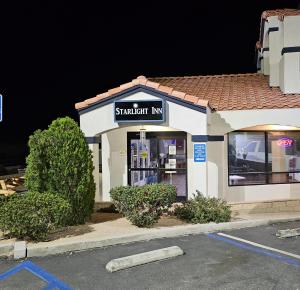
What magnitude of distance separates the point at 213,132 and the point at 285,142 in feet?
9.39

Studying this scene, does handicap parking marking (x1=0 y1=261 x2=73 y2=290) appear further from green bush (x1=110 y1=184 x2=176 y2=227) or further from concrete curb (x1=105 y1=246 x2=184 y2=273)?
green bush (x1=110 y1=184 x2=176 y2=227)

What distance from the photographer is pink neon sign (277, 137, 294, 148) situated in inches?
539

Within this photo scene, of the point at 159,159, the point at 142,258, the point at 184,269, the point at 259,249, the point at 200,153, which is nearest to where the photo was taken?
the point at 184,269

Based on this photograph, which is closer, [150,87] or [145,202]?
[145,202]

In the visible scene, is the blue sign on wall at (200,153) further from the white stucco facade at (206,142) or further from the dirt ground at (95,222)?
the dirt ground at (95,222)

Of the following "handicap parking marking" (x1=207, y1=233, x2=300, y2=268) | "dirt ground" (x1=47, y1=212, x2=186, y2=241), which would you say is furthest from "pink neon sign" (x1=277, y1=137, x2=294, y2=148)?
"handicap parking marking" (x1=207, y1=233, x2=300, y2=268)

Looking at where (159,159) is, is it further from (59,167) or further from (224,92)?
(59,167)

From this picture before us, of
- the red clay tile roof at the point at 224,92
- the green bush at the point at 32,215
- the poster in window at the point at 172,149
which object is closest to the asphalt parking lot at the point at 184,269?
the green bush at the point at 32,215

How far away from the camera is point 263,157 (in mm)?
13680

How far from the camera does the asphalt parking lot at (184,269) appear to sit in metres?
6.05

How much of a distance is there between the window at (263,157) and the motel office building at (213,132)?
0.11 feet

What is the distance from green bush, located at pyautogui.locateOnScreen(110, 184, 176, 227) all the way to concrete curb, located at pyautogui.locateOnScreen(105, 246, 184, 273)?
1841 mm

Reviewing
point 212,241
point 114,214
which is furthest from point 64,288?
Result: point 114,214

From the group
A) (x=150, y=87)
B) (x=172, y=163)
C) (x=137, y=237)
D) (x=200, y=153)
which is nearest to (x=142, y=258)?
(x=137, y=237)
